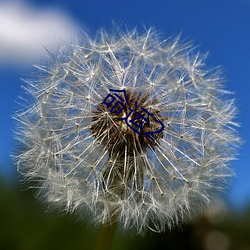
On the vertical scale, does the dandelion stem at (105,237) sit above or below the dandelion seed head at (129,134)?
below

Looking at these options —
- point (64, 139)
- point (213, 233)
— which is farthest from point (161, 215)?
point (213, 233)

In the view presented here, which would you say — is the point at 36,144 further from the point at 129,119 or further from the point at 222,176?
the point at 222,176

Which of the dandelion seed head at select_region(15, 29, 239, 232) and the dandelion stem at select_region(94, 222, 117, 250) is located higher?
the dandelion seed head at select_region(15, 29, 239, 232)

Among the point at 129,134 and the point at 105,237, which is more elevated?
the point at 129,134
